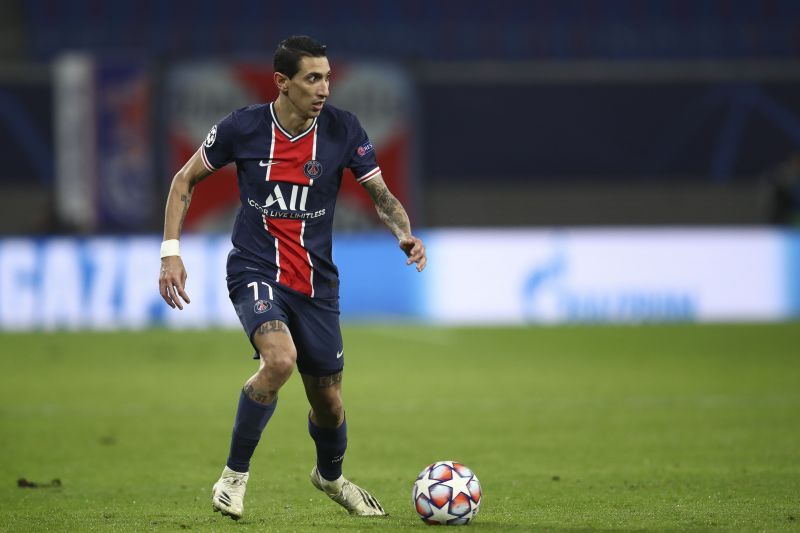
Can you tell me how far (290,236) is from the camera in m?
5.71

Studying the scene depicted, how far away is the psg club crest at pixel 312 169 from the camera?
5.73 metres

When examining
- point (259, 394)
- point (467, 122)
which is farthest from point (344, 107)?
point (259, 394)

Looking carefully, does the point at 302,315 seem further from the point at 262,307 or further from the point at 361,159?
the point at 361,159

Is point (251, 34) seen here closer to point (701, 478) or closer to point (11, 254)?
point (11, 254)

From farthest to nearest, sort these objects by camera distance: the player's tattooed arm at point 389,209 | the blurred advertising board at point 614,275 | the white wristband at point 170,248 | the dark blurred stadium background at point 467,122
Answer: the dark blurred stadium background at point 467,122 → the blurred advertising board at point 614,275 → the player's tattooed arm at point 389,209 → the white wristband at point 170,248

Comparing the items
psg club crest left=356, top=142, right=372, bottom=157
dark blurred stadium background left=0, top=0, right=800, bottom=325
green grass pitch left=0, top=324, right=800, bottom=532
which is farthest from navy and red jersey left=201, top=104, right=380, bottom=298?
dark blurred stadium background left=0, top=0, right=800, bottom=325

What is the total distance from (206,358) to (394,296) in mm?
4456

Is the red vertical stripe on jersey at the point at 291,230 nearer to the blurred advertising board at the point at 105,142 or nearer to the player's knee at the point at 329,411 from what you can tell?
the player's knee at the point at 329,411

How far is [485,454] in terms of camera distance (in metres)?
7.87

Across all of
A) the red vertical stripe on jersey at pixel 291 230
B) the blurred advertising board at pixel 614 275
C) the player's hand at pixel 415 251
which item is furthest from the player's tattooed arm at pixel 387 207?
the blurred advertising board at pixel 614 275

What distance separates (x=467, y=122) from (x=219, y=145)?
1655 centimetres

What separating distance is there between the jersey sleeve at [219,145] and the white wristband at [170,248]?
0.37 m

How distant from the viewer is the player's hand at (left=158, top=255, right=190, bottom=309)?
5523 mm

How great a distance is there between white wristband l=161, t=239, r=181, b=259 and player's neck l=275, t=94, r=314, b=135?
2.32 feet
